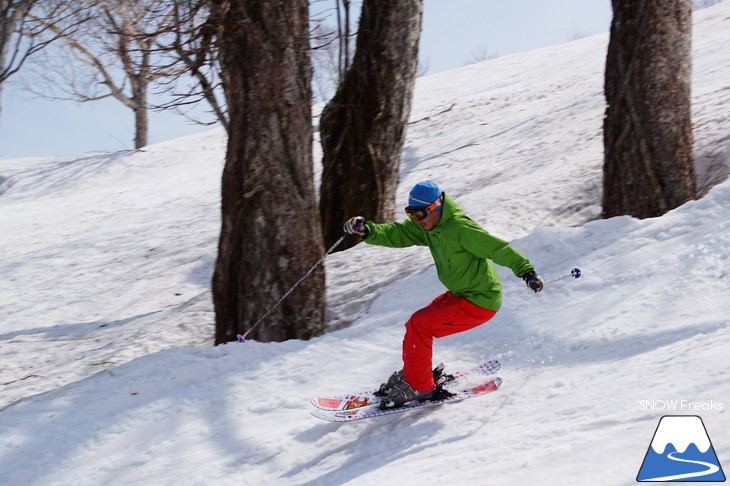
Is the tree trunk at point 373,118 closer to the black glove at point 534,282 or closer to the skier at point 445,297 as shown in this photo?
the skier at point 445,297

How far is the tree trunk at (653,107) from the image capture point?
22.2ft

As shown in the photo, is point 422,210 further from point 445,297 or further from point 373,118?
Answer: point 373,118

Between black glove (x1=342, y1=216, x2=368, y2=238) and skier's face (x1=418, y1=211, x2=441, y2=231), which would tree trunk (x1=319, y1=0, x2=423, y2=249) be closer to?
black glove (x1=342, y1=216, x2=368, y2=238)

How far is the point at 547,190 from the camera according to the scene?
29.6 ft

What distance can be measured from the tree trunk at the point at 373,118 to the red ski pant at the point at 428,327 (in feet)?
13.1

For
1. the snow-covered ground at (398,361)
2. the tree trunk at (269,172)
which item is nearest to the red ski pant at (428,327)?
the snow-covered ground at (398,361)

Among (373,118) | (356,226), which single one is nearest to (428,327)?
(356,226)

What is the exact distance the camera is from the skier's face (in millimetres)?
4688

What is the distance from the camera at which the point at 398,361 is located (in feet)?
18.2

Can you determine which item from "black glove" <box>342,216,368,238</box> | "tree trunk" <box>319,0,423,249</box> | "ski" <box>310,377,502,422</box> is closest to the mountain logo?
"ski" <box>310,377,502,422</box>

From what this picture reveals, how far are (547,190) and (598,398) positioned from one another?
5324mm

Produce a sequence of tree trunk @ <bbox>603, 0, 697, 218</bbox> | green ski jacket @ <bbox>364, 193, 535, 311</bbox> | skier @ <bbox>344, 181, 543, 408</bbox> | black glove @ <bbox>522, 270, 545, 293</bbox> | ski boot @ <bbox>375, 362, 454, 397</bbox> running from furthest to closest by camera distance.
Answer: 1. tree trunk @ <bbox>603, 0, 697, 218</bbox>
2. ski boot @ <bbox>375, 362, 454, 397</bbox>
3. skier @ <bbox>344, 181, 543, 408</bbox>
4. green ski jacket @ <bbox>364, 193, 535, 311</bbox>
5. black glove @ <bbox>522, 270, 545, 293</bbox>

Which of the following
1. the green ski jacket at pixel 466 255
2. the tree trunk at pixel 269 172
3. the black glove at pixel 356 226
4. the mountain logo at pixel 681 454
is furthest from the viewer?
the tree trunk at pixel 269 172

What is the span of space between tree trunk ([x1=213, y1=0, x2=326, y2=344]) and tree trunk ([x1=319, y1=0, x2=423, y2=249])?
2336 mm
